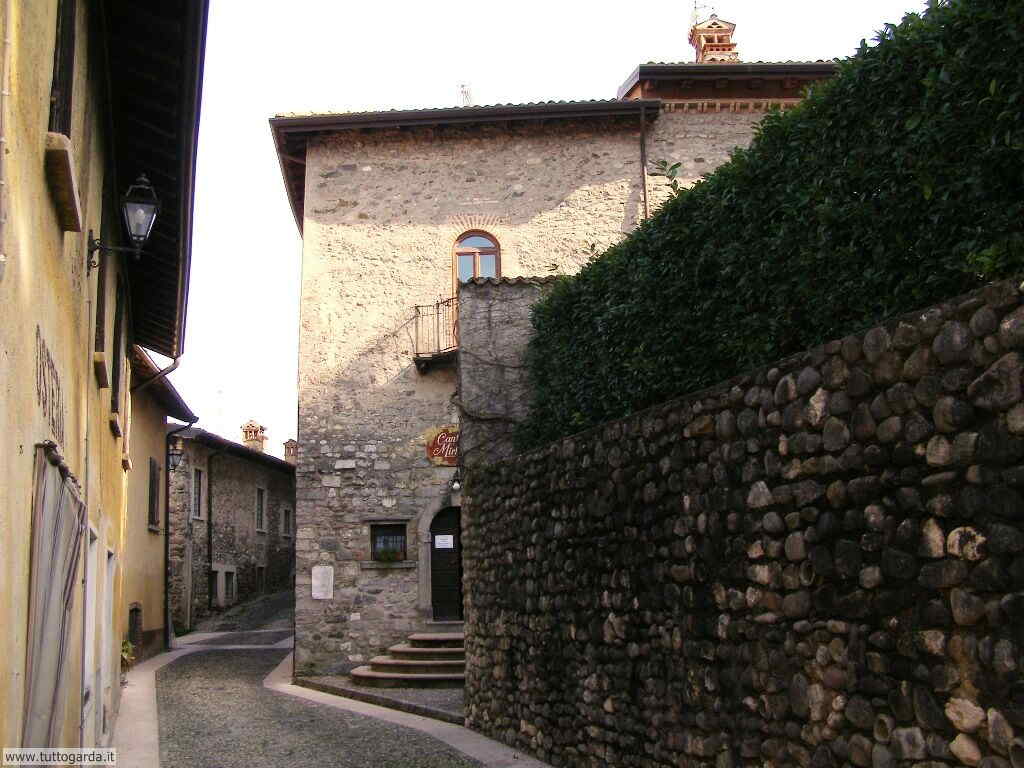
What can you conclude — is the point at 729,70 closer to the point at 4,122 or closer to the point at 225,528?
the point at 4,122

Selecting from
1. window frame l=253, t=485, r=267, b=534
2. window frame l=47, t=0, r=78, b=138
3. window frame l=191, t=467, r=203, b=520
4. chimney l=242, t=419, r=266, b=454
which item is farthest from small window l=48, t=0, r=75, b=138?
chimney l=242, t=419, r=266, b=454

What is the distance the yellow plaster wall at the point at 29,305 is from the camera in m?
3.32

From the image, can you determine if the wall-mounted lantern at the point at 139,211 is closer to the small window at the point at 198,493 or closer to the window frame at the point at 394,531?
A: the window frame at the point at 394,531

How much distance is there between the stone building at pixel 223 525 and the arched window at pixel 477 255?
8245mm

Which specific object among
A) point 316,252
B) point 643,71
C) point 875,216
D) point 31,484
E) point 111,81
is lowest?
point 31,484

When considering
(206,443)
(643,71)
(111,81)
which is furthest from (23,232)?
(206,443)

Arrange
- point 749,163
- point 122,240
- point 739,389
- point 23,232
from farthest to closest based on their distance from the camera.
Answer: point 122,240
point 749,163
point 739,389
point 23,232

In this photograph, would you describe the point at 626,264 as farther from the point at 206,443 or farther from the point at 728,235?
the point at 206,443

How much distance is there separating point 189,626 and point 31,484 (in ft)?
71.0

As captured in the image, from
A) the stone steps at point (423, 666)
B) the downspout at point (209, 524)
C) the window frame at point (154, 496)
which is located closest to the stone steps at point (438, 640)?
the stone steps at point (423, 666)

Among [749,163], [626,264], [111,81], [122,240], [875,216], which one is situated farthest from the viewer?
[122,240]

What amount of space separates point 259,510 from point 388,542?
13.1 metres

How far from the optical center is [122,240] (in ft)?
30.1

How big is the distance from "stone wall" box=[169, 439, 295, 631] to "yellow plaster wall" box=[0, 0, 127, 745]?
721 inches
